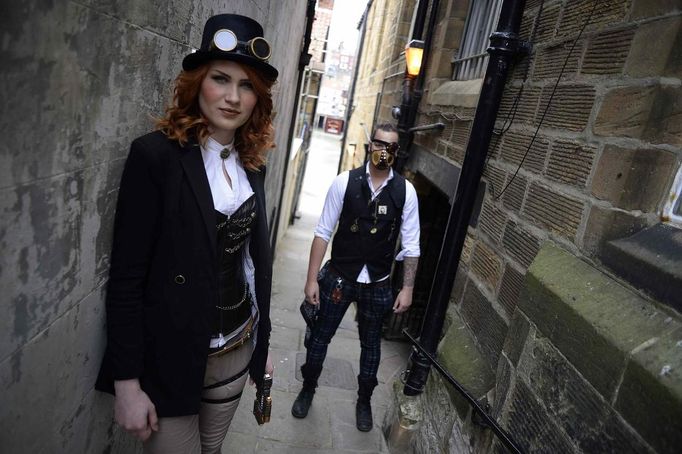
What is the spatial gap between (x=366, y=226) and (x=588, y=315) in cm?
173

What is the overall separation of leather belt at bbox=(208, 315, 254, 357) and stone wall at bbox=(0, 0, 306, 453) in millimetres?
407

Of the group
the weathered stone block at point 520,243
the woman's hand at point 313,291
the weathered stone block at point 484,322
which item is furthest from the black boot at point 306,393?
the weathered stone block at point 520,243

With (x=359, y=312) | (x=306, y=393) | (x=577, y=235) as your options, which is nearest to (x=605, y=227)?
(x=577, y=235)

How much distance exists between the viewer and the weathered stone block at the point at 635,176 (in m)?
→ 1.48

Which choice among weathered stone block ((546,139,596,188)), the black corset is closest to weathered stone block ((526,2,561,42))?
weathered stone block ((546,139,596,188))

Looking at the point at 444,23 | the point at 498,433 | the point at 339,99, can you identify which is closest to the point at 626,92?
the point at 498,433

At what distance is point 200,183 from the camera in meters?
1.47

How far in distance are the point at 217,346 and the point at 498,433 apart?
1.23m

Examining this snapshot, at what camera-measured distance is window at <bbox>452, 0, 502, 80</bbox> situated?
376 centimetres

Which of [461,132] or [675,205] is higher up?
[461,132]

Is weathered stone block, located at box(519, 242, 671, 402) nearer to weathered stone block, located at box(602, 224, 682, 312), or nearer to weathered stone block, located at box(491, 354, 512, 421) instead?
weathered stone block, located at box(602, 224, 682, 312)

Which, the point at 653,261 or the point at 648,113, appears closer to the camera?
the point at 653,261

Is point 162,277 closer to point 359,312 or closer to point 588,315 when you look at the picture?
point 588,315

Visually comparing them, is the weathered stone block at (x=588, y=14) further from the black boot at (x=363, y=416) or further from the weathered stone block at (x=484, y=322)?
the black boot at (x=363, y=416)
